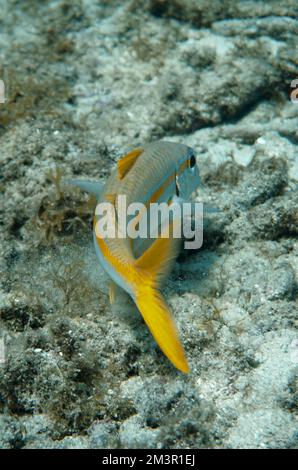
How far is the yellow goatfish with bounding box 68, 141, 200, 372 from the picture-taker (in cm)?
235

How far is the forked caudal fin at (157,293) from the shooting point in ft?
7.55

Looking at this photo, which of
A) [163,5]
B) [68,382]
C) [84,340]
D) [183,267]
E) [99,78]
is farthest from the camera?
[163,5]

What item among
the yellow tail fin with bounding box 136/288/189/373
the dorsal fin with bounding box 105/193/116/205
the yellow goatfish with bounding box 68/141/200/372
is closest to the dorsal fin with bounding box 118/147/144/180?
the yellow goatfish with bounding box 68/141/200/372

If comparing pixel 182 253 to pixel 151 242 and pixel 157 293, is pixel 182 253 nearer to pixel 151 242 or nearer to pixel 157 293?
pixel 151 242

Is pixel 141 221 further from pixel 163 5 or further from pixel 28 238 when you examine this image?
pixel 163 5

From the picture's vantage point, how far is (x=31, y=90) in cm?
491

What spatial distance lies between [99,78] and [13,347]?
3.70 metres

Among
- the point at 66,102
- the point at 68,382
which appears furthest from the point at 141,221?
the point at 66,102

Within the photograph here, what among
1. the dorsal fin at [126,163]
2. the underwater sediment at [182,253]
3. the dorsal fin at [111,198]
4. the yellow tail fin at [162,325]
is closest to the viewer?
the yellow tail fin at [162,325]

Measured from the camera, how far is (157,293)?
247 centimetres

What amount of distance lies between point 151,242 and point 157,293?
715 millimetres

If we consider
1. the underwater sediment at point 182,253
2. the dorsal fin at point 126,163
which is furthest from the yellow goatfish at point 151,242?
the underwater sediment at point 182,253

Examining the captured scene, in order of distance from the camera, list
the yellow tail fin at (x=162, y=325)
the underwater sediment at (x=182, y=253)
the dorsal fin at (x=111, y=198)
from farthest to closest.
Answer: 1. the dorsal fin at (x=111, y=198)
2. the underwater sediment at (x=182, y=253)
3. the yellow tail fin at (x=162, y=325)

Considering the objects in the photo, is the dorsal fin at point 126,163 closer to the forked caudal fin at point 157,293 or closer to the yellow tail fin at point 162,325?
the forked caudal fin at point 157,293
